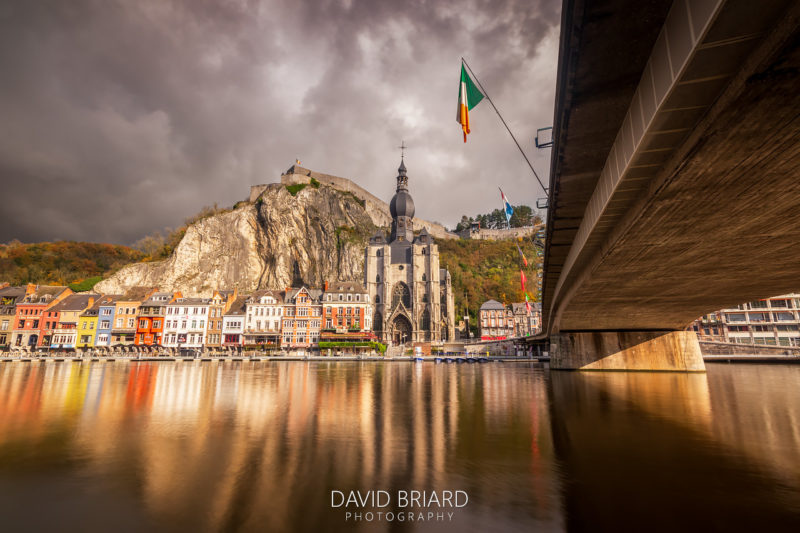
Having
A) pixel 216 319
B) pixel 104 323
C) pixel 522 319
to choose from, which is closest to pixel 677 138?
pixel 216 319

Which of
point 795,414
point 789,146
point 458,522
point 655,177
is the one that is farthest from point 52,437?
point 795,414

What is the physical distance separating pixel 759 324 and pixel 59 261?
525 feet

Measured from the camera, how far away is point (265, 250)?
10569 cm

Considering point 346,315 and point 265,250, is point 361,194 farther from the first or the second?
point 346,315

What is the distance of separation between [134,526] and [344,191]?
121 meters

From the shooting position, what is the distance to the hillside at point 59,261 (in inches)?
3821

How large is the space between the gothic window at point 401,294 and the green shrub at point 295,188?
46153 mm

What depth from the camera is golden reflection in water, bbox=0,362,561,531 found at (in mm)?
8266

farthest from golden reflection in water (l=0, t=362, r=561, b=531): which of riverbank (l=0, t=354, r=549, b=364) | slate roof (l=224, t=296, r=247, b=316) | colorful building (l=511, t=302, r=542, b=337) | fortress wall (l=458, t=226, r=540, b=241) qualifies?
fortress wall (l=458, t=226, r=540, b=241)

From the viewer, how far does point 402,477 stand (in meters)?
9.99

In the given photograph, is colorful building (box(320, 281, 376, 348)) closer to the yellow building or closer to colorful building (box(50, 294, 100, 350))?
the yellow building

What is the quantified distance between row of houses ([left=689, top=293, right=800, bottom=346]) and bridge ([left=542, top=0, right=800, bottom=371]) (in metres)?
64.7

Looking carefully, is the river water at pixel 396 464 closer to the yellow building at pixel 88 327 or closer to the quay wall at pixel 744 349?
the quay wall at pixel 744 349

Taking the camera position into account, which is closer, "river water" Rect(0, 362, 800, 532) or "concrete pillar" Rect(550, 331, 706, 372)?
"river water" Rect(0, 362, 800, 532)
